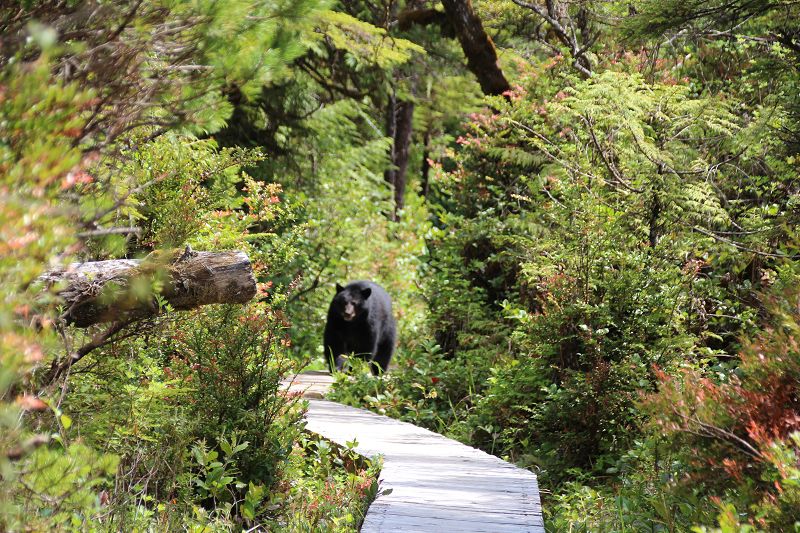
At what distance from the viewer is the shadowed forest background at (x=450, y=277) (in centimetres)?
390

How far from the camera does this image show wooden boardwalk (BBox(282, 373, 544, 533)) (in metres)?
5.35

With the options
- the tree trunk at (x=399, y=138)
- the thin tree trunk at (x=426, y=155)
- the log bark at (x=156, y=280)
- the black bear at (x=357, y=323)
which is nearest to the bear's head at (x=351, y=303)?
the black bear at (x=357, y=323)

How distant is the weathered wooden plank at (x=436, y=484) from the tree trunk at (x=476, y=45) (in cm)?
691

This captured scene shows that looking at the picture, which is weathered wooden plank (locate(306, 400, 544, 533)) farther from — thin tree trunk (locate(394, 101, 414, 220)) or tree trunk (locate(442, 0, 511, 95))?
thin tree trunk (locate(394, 101, 414, 220))

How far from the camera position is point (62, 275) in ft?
15.4

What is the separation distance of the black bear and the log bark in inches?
238

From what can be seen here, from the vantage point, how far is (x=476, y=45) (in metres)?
13.4

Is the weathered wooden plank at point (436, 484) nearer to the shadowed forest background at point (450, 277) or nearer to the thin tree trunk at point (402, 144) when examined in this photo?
the shadowed forest background at point (450, 277)

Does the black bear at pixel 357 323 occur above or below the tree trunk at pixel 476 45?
below

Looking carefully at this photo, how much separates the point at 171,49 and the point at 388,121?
19.1m

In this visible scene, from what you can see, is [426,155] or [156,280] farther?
[426,155]

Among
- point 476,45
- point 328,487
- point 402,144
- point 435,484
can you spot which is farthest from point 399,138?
point 435,484

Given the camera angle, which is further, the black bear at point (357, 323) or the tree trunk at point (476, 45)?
the tree trunk at point (476, 45)

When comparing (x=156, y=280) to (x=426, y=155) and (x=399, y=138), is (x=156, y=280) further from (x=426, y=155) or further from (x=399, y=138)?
(x=426, y=155)
